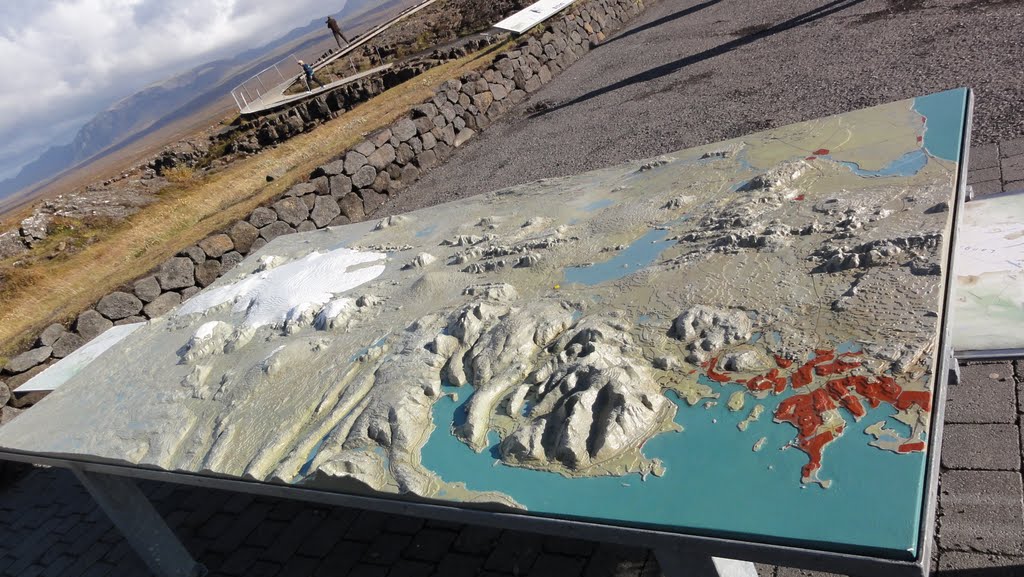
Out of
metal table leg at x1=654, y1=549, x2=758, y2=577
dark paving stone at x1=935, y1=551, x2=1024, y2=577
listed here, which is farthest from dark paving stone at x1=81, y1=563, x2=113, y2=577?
dark paving stone at x1=935, y1=551, x2=1024, y2=577

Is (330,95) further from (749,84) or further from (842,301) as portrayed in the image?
(842,301)

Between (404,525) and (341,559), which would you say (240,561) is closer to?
(341,559)

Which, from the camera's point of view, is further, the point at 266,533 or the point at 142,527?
the point at 266,533

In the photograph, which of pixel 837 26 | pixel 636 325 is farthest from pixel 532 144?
pixel 636 325

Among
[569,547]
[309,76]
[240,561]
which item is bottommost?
[569,547]

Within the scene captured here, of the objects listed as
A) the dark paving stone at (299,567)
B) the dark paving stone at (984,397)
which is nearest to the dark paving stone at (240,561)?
the dark paving stone at (299,567)

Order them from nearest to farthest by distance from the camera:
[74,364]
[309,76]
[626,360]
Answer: [626,360] < [74,364] < [309,76]

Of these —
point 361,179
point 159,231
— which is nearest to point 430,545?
point 361,179
